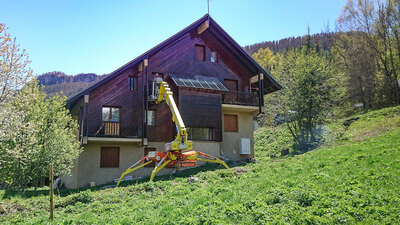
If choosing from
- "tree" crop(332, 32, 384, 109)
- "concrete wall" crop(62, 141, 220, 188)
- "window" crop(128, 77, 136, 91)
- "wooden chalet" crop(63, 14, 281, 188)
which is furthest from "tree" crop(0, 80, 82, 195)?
"tree" crop(332, 32, 384, 109)

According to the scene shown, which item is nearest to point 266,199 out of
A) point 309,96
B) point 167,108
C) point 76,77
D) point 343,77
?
point 167,108

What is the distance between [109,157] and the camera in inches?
916

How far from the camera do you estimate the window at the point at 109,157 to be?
910 inches

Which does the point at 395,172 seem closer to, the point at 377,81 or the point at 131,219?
the point at 131,219

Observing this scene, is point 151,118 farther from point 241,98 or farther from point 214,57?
point 241,98

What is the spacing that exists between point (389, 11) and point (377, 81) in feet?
26.0

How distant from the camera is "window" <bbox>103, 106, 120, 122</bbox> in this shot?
76.3 ft

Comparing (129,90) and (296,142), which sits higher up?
(129,90)

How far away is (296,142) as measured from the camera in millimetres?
27969

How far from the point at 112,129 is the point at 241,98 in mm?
9933

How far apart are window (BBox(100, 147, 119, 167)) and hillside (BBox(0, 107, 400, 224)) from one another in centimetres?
733

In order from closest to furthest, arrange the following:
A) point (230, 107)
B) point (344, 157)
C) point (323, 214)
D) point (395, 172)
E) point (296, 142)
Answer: point (323, 214), point (395, 172), point (344, 157), point (230, 107), point (296, 142)

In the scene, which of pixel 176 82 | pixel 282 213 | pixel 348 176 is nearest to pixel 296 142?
pixel 176 82

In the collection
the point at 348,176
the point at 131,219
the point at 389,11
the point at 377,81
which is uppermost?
the point at 389,11
